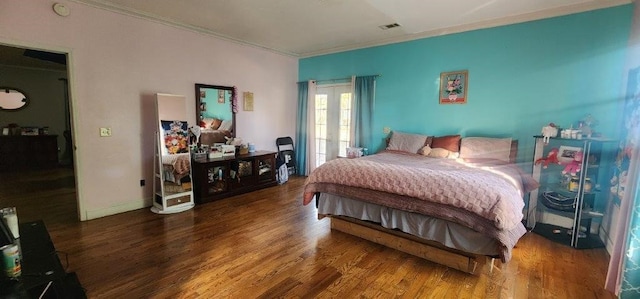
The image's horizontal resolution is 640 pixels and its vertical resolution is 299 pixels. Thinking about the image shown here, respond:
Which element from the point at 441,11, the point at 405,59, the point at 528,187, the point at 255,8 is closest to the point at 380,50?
the point at 405,59

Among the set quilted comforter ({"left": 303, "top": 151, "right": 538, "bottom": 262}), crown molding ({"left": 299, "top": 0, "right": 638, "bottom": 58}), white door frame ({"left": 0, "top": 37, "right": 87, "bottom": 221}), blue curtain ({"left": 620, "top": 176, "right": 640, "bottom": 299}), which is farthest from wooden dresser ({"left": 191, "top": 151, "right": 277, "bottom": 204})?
blue curtain ({"left": 620, "top": 176, "right": 640, "bottom": 299})

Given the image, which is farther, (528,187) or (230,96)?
(230,96)

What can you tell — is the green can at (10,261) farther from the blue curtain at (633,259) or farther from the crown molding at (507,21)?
the crown molding at (507,21)

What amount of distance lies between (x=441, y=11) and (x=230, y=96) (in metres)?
3.29

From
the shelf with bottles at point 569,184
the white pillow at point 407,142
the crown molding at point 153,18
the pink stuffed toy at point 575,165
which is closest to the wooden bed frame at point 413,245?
the shelf with bottles at point 569,184

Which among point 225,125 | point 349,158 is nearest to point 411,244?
point 349,158

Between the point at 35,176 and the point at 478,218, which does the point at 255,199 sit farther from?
the point at 35,176

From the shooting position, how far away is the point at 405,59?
4.35m

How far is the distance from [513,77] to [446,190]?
2.24 meters

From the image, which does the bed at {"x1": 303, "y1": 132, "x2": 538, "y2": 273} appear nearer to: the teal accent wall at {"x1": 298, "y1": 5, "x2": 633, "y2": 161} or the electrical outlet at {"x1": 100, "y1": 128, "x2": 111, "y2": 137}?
the teal accent wall at {"x1": 298, "y1": 5, "x2": 633, "y2": 161}

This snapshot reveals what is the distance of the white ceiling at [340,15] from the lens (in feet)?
10.1

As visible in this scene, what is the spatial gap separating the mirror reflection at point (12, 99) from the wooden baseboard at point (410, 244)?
778 cm

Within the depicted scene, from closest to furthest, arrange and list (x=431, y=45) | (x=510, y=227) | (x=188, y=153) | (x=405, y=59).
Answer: (x=510, y=227) < (x=188, y=153) < (x=431, y=45) < (x=405, y=59)

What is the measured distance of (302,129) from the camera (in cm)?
570
